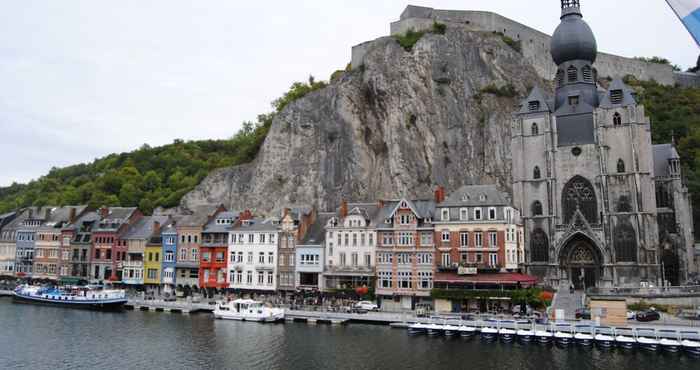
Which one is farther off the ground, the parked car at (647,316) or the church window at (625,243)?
the church window at (625,243)

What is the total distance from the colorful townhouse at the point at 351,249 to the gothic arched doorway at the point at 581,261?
57.4 ft

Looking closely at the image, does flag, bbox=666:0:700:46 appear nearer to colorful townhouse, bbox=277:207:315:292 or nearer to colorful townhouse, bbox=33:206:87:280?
colorful townhouse, bbox=277:207:315:292

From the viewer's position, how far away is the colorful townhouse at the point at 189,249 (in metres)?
58.8

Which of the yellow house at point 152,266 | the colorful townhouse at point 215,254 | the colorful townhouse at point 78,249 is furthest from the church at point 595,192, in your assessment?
the colorful townhouse at point 78,249

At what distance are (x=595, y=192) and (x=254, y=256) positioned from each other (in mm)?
33320

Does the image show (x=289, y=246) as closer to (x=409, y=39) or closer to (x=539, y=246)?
(x=539, y=246)

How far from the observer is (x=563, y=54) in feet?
189

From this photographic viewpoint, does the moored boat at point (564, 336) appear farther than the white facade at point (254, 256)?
No

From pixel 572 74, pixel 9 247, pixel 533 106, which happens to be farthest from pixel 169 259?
pixel 572 74

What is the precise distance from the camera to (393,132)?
71750mm

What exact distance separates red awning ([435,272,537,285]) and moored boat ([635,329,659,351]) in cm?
1063

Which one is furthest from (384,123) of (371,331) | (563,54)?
(371,331)

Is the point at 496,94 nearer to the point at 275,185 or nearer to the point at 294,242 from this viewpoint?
the point at 275,185

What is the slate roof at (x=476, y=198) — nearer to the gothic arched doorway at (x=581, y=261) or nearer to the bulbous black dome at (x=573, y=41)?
the gothic arched doorway at (x=581, y=261)
